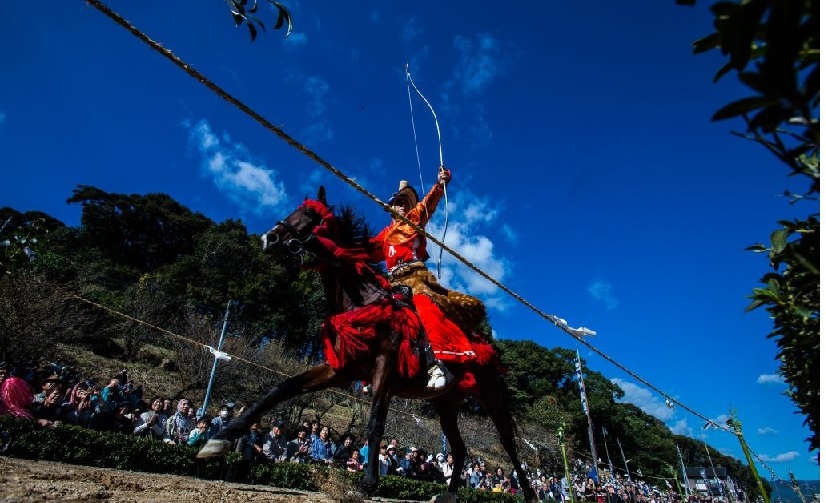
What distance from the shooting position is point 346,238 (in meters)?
5.39

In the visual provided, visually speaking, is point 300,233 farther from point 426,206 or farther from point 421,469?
point 421,469

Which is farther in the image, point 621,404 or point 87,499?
point 621,404

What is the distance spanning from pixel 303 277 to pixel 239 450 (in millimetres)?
24738

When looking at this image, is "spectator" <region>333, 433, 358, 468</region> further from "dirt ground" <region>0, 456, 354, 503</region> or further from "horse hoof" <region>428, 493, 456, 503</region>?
"dirt ground" <region>0, 456, 354, 503</region>

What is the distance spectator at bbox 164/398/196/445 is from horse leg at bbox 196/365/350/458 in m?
7.05

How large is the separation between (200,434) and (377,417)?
7018mm

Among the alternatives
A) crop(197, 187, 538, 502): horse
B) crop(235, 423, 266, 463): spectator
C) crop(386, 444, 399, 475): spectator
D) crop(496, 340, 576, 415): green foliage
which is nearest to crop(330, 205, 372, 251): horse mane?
crop(197, 187, 538, 502): horse

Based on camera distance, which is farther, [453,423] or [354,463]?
[354,463]

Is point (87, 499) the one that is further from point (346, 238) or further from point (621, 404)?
point (621, 404)

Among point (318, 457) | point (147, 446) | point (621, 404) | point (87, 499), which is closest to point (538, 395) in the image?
point (621, 404)

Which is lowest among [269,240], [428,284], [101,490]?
[101,490]

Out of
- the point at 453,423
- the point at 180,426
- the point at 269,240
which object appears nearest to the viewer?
the point at 269,240

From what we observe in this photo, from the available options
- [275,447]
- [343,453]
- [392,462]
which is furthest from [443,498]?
[392,462]

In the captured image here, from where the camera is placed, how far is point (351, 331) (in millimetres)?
4598
